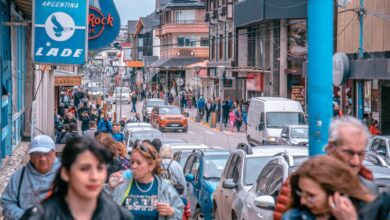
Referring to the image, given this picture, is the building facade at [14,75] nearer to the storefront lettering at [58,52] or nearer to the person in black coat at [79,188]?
the storefront lettering at [58,52]

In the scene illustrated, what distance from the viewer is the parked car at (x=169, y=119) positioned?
50625mm

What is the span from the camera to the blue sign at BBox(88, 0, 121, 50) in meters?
22.4

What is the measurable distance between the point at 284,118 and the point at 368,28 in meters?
8.08

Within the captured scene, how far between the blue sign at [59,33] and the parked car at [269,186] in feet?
13.4

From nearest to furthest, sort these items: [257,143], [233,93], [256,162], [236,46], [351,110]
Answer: [256,162] < [257,143] < [351,110] < [236,46] < [233,93]

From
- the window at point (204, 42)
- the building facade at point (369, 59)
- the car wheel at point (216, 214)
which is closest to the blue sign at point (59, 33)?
the car wheel at point (216, 214)

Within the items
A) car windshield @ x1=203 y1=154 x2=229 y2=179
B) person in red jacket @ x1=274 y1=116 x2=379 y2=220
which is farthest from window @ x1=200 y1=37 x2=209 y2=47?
person in red jacket @ x1=274 y1=116 x2=379 y2=220

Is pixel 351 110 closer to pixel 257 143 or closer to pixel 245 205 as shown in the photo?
pixel 257 143

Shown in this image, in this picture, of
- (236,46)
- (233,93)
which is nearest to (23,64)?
(236,46)

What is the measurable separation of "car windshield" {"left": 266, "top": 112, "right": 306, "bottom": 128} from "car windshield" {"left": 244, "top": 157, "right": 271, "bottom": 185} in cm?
2158

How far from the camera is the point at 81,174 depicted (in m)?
5.17

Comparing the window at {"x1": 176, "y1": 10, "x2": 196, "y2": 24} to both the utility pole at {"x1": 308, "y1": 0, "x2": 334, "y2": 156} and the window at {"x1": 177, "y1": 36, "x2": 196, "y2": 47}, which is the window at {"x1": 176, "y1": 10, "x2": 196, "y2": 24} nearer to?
the window at {"x1": 177, "y1": 36, "x2": 196, "y2": 47}

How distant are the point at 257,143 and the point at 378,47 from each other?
7222 mm

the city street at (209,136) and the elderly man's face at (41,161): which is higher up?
the elderly man's face at (41,161)
